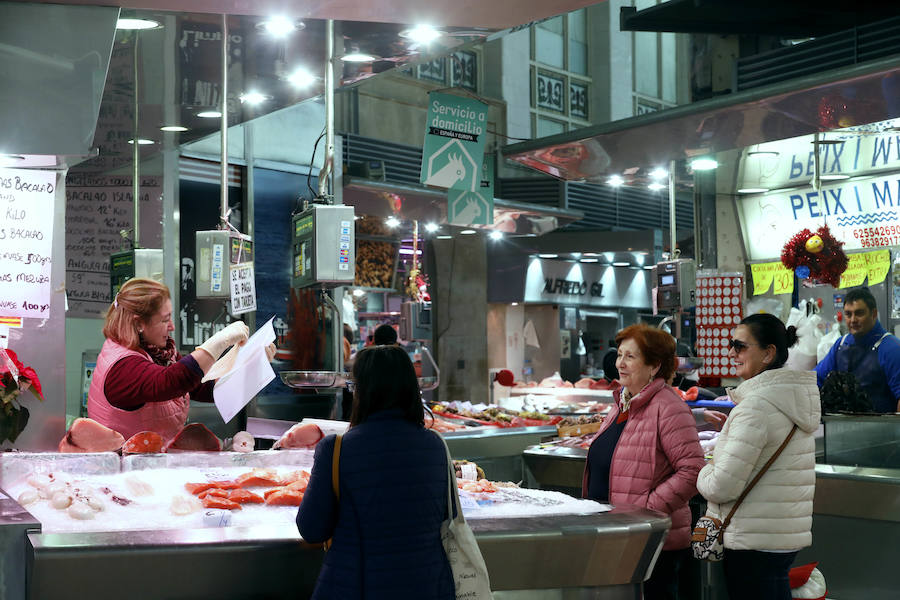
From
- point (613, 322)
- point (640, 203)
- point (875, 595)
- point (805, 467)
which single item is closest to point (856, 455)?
point (875, 595)

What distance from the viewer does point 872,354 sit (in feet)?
22.6

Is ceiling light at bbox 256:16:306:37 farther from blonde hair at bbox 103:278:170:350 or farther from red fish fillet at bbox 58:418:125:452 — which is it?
red fish fillet at bbox 58:418:125:452

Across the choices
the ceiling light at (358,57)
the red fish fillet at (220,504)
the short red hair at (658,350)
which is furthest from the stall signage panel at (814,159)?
the red fish fillet at (220,504)

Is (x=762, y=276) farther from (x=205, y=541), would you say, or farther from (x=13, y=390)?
(x=205, y=541)

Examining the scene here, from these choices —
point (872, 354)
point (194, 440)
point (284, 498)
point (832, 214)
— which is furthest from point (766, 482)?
point (832, 214)

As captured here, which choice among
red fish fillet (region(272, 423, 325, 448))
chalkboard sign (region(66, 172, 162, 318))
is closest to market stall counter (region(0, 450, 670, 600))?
red fish fillet (region(272, 423, 325, 448))

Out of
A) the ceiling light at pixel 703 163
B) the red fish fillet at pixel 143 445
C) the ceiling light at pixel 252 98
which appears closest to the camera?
the red fish fillet at pixel 143 445

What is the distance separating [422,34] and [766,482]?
2.69 meters

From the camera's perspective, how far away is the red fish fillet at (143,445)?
4.00 meters

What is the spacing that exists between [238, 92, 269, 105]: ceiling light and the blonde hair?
7.16 feet

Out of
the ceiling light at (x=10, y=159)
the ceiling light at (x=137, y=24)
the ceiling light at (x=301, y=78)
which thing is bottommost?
the ceiling light at (x=10, y=159)

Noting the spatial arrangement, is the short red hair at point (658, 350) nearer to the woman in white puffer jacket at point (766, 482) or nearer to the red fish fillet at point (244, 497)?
the woman in white puffer jacket at point (766, 482)

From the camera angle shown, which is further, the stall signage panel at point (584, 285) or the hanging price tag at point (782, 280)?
the stall signage panel at point (584, 285)

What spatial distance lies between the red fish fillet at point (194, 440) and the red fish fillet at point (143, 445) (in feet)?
0.34
